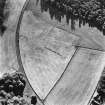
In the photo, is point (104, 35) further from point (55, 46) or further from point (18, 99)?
point (18, 99)

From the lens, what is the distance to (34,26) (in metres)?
24.9

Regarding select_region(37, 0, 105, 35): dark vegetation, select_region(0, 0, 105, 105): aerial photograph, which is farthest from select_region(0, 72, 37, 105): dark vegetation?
select_region(37, 0, 105, 35): dark vegetation

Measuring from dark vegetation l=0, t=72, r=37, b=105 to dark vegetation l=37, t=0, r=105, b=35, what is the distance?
263 inches

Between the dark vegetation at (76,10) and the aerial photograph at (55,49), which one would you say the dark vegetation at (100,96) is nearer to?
the aerial photograph at (55,49)

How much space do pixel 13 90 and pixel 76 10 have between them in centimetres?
927

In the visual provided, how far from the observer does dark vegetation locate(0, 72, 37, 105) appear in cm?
2220

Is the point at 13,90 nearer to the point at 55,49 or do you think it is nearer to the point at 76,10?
the point at 55,49

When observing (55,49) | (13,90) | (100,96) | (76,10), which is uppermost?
(76,10)

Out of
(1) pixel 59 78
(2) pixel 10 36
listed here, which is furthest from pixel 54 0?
(1) pixel 59 78

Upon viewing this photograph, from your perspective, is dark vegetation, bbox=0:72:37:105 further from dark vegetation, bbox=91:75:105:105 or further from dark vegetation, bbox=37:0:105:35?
dark vegetation, bbox=37:0:105:35

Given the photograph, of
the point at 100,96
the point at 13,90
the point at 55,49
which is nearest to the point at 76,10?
the point at 55,49

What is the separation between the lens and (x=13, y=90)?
75.0ft

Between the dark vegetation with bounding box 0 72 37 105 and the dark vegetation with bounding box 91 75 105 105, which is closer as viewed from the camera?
the dark vegetation with bounding box 0 72 37 105

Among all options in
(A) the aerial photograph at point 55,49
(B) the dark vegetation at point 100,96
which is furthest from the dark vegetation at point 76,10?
(B) the dark vegetation at point 100,96
